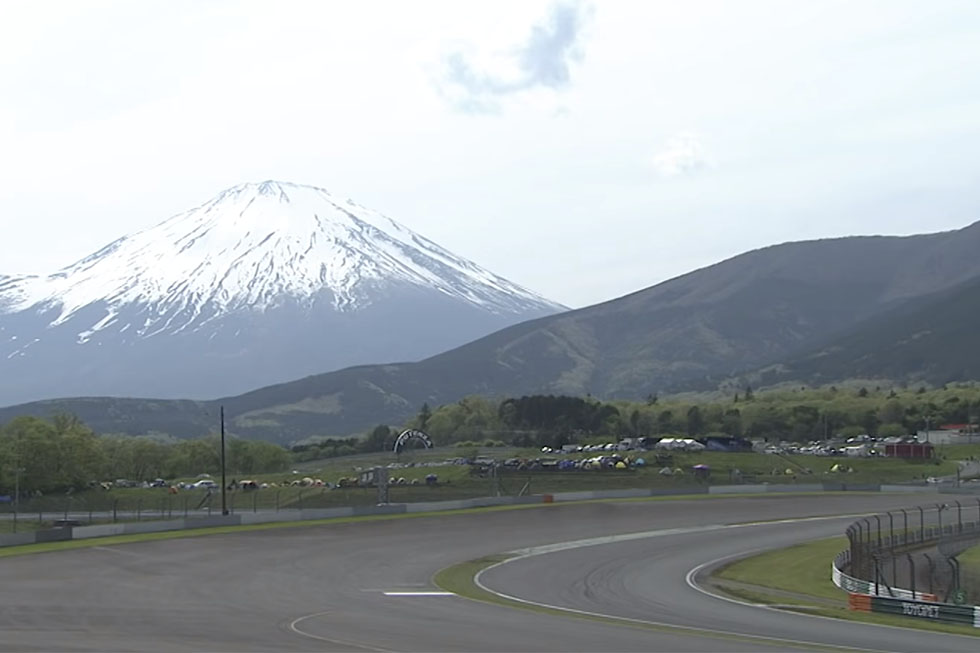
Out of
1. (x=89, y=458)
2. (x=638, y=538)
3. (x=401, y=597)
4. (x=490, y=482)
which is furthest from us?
(x=89, y=458)

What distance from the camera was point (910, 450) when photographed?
141250mm

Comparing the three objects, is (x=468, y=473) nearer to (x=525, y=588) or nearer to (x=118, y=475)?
(x=118, y=475)

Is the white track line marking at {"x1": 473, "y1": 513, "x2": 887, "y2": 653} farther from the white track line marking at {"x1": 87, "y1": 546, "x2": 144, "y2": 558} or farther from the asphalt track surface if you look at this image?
the white track line marking at {"x1": 87, "y1": 546, "x2": 144, "y2": 558}

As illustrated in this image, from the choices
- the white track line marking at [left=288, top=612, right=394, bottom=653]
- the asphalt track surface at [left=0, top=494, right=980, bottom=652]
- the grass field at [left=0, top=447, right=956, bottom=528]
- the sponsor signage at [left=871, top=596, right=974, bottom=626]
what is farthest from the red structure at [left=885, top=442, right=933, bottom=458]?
the white track line marking at [left=288, top=612, right=394, bottom=653]

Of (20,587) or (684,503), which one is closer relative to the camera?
(20,587)

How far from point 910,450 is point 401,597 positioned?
110213 millimetres

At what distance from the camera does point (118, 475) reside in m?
168

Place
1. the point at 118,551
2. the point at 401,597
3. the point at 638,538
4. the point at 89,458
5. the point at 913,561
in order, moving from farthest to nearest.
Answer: the point at 89,458 < the point at 638,538 < the point at 118,551 < the point at 913,561 < the point at 401,597

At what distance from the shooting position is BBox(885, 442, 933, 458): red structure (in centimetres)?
13962

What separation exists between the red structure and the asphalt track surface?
2635 inches

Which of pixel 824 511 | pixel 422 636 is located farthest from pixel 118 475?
pixel 422 636

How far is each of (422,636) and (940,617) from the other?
1476 centimetres

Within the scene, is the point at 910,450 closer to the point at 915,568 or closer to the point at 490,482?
the point at 490,482

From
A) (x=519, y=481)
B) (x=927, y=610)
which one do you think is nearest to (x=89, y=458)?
(x=519, y=481)
